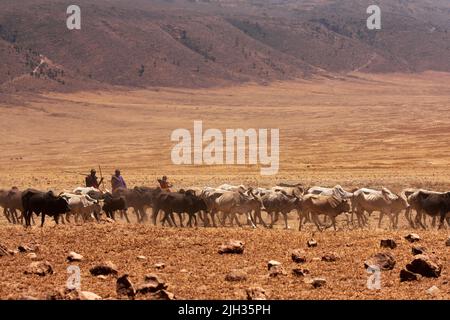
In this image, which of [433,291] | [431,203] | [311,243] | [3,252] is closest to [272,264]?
[311,243]

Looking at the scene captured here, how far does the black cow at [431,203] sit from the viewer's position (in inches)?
750

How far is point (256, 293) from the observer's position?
964cm

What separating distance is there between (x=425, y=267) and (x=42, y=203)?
1044 cm

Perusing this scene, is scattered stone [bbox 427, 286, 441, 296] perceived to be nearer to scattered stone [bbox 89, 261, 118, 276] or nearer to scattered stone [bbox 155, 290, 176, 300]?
scattered stone [bbox 155, 290, 176, 300]

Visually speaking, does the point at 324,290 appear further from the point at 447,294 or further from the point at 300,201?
the point at 300,201

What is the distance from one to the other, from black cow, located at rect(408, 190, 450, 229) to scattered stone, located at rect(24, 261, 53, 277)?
35.0ft

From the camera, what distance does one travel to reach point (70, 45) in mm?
128500

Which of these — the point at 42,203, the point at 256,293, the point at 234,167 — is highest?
the point at 42,203

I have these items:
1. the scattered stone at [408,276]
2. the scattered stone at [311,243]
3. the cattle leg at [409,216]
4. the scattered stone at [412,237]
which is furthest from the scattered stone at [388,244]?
the cattle leg at [409,216]

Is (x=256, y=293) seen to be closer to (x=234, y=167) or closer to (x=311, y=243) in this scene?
(x=311, y=243)

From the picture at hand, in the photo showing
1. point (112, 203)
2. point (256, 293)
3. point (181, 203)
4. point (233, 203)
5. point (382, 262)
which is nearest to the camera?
point (256, 293)

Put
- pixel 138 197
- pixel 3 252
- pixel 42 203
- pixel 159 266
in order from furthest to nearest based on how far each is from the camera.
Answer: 1. pixel 138 197
2. pixel 42 203
3. pixel 3 252
4. pixel 159 266

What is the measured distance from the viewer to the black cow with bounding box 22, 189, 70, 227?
18109 millimetres

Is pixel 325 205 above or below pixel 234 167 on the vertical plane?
above
